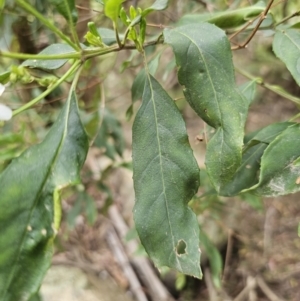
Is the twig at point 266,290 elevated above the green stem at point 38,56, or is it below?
below

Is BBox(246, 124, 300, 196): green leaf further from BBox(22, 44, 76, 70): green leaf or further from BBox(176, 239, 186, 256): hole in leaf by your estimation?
BBox(22, 44, 76, 70): green leaf

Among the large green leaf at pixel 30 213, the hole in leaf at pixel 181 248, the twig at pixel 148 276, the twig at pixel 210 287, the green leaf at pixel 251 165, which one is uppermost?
the large green leaf at pixel 30 213

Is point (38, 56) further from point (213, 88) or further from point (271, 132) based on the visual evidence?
point (271, 132)

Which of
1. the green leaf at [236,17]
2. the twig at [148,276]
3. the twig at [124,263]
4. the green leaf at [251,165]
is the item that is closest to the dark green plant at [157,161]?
the green leaf at [251,165]

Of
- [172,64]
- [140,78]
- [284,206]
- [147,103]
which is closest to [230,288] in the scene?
[284,206]

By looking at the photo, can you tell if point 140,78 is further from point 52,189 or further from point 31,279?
point 31,279

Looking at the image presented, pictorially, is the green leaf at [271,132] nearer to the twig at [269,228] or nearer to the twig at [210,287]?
the twig at [210,287]
